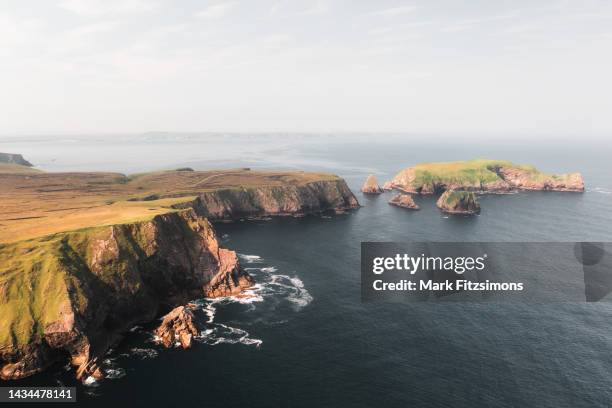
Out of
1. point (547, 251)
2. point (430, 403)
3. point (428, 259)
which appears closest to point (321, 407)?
point (430, 403)

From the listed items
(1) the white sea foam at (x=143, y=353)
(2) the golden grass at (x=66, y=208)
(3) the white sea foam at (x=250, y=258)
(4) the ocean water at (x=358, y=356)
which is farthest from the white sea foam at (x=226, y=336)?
(3) the white sea foam at (x=250, y=258)

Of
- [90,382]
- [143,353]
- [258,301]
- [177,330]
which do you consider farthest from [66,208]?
[90,382]

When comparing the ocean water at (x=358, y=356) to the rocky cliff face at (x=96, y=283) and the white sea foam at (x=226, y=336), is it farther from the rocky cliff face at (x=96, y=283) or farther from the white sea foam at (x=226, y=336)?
the rocky cliff face at (x=96, y=283)

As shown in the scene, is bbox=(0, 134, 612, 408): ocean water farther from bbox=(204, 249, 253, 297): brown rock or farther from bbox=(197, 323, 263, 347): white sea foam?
bbox=(204, 249, 253, 297): brown rock

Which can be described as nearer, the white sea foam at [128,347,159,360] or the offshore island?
the offshore island

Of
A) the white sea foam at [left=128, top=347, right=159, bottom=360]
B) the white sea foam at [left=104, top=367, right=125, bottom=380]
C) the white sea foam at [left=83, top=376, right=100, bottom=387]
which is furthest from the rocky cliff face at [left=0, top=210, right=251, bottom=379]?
the white sea foam at [left=128, top=347, right=159, bottom=360]

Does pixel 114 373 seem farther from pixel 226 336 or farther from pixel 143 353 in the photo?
pixel 226 336
